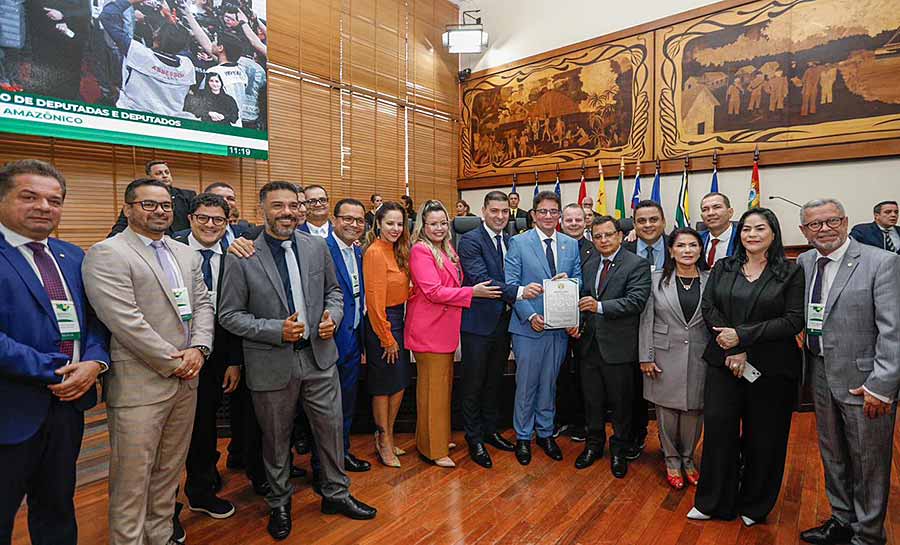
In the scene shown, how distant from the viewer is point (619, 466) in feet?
10.1

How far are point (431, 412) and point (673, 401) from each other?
1.51 metres

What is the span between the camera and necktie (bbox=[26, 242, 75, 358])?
1.76 meters

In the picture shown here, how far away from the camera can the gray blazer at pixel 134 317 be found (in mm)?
1866

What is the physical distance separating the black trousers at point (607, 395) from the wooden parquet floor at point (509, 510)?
0.63ft

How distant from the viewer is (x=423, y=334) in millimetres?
3066

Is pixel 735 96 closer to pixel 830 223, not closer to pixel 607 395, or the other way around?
pixel 830 223

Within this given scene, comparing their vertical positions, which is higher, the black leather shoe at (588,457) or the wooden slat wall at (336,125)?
the wooden slat wall at (336,125)

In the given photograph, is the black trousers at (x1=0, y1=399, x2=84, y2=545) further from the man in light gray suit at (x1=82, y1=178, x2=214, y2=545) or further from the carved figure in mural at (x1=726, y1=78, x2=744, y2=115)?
the carved figure in mural at (x1=726, y1=78, x2=744, y2=115)

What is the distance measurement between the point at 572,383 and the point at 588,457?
2.40 ft

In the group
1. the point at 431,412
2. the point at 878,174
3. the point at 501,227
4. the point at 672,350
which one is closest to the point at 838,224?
the point at 672,350

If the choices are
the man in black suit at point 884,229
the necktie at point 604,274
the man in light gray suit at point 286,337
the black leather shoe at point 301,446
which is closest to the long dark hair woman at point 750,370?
the necktie at point 604,274

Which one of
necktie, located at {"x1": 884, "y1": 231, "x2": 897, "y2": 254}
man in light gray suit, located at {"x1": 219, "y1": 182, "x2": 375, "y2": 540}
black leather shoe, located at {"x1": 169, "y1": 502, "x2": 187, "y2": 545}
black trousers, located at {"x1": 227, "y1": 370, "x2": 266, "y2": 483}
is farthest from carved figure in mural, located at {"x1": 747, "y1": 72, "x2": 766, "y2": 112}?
black leather shoe, located at {"x1": 169, "y1": 502, "x2": 187, "y2": 545}

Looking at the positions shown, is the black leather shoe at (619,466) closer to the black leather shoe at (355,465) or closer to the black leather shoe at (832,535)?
the black leather shoe at (832,535)

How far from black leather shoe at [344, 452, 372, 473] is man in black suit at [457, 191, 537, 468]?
707 mm
